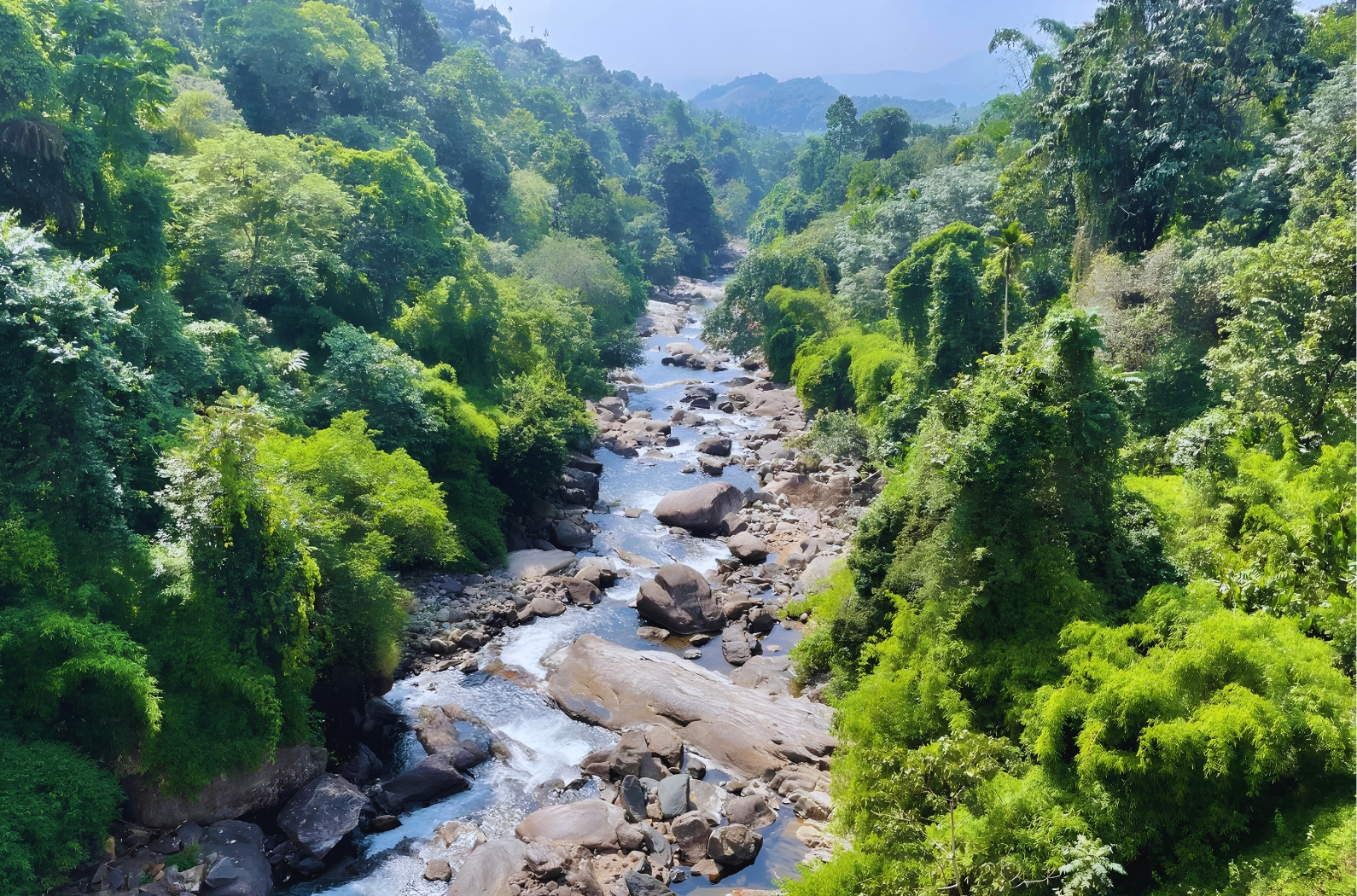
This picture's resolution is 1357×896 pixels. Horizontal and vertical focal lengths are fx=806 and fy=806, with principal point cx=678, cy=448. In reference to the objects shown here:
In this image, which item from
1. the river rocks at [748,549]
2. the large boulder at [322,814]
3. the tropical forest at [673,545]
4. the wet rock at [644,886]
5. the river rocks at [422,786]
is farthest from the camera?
the river rocks at [748,549]

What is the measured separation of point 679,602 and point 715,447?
17.9m

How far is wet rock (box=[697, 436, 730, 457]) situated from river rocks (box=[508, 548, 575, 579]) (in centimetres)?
1416

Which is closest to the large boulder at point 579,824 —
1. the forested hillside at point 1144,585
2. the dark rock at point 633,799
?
the dark rock at point 633,799

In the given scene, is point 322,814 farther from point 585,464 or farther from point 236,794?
point 585,464

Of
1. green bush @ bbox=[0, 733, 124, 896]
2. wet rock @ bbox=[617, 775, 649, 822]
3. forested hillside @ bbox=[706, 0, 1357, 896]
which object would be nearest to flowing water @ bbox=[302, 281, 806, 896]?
wet rock @ bbox=[617, 775, 649, 822]

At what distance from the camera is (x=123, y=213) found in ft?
76.9

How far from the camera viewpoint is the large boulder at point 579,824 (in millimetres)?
Result: 17047

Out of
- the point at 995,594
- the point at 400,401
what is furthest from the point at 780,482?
the point at 995,594

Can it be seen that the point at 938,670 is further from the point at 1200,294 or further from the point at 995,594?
the point at 1200,294

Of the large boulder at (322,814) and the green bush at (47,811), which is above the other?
the green bush at (47,811)

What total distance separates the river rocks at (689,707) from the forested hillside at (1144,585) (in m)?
1.67

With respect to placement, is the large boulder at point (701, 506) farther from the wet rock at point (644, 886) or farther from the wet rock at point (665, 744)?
the wet rock at point (644, 886)

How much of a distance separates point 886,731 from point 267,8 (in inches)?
2288

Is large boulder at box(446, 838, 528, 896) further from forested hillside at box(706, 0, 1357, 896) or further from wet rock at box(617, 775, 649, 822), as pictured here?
forested hillside at box(706, 0, 1357, 896)
